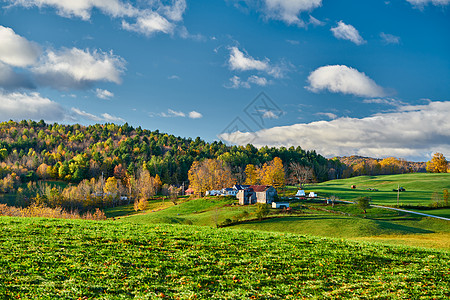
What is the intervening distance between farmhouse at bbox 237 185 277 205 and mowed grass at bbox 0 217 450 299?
194 ft

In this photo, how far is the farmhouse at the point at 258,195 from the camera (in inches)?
3398

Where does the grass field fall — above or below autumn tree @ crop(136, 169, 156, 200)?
below

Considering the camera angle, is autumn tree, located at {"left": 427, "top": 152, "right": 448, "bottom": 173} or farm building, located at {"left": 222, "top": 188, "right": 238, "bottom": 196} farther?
autumn tree, located at {"left": 427, "top": 152, "right": 448, "bottom": 173}

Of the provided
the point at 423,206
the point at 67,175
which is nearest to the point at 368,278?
the point at 423,206

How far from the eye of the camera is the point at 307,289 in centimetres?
1557

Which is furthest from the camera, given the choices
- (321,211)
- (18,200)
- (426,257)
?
(18,200)

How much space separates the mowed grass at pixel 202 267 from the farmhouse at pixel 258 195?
194 feet

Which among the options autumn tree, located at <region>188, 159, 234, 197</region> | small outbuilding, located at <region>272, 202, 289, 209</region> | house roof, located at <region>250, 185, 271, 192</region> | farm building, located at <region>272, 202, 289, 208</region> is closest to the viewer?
small outbuilding, located at <region>272, 202, 289, 209</region>

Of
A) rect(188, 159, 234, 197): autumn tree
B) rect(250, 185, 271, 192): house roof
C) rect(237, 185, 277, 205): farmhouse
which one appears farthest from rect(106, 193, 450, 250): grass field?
rect(188, 159, 234, 197): autumn tree

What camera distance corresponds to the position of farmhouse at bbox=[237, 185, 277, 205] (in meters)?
86.3

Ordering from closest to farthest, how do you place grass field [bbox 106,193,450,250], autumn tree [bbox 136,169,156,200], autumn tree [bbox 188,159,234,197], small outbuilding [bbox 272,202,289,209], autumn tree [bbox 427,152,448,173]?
grass field [bbox 106,193,450,250], small outbuilding [bbox 272,202,289,209], autumn tree [bbox 188,159,234,197], autumn tree [bbox 136,169,156,200], autumn tree [bbox 427,152,448,173]

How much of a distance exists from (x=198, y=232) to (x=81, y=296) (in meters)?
16.7

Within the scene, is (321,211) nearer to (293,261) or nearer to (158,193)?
(293,261)

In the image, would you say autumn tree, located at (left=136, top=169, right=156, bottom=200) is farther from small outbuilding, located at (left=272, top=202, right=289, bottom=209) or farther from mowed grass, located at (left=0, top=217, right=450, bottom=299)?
mowed grass, located at (left=0, top=217, right=450, bottom=299)
